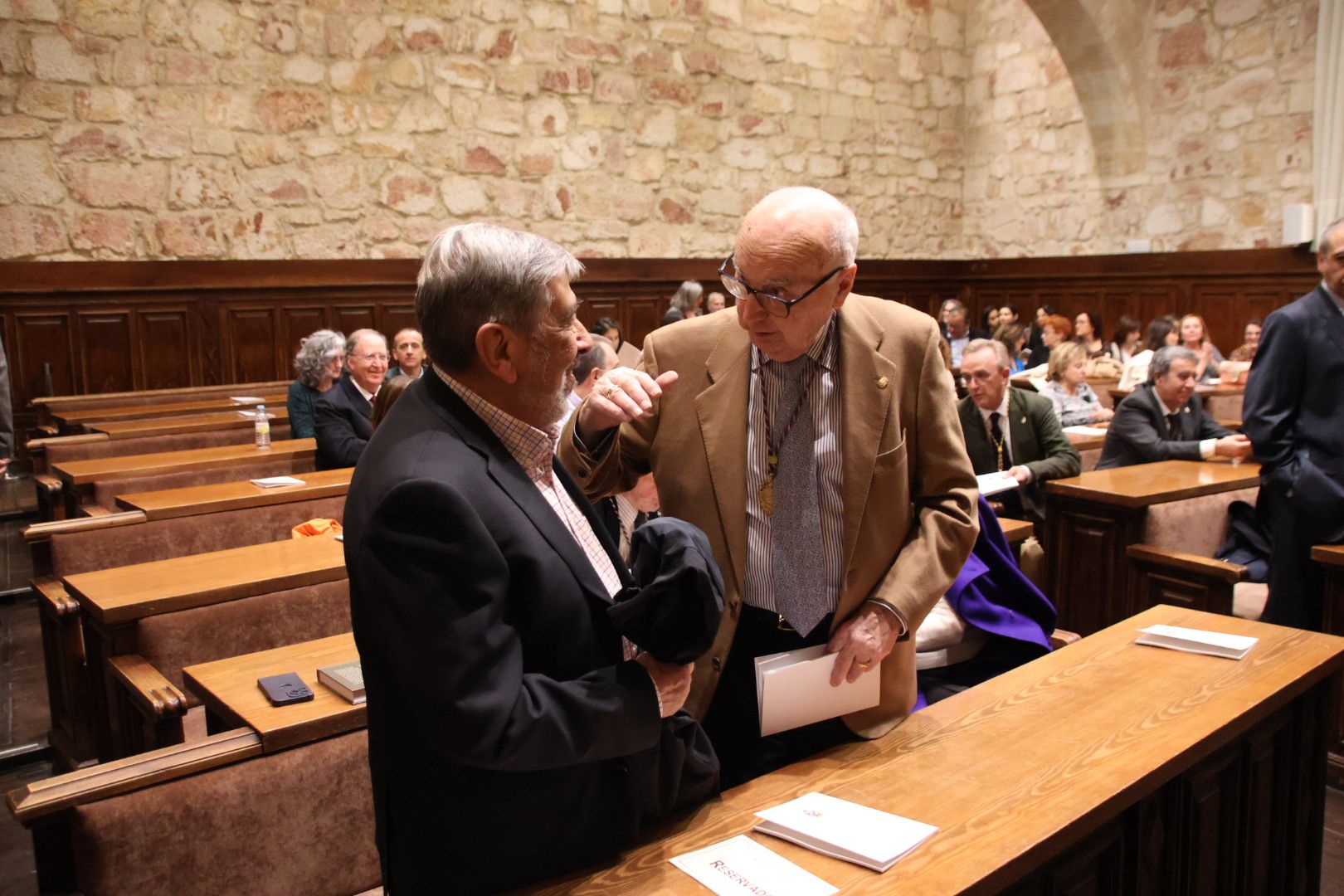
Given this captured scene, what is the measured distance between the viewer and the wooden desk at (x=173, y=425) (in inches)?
217

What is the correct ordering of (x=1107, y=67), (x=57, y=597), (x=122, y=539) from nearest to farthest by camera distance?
(x=57, y=597), (x=122, y=539), (x=1107, y=67)

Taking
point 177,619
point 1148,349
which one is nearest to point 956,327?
point 1148,349

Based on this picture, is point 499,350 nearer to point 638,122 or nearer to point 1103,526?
point 1103,526

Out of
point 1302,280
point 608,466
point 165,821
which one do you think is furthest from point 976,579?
point 1302,280

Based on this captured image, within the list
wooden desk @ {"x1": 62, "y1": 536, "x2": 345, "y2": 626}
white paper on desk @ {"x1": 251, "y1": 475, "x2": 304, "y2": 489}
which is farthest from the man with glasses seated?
white paper on desk @ {"x1": 251, "y1": 475, "x2": 304, "y2": 489}

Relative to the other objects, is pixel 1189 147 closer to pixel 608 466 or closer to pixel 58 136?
pixel 58 136

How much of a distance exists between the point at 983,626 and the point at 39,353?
796 cm

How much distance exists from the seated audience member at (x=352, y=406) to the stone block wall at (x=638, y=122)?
12.0 ft

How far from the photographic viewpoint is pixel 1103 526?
13.4ft

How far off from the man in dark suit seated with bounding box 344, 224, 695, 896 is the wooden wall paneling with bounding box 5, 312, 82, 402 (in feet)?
26.5

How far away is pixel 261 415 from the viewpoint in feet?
17.1

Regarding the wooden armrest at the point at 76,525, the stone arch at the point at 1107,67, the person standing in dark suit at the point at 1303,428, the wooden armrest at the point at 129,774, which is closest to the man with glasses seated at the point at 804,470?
the wooden armrest at the point at 129,774

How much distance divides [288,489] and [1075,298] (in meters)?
10.3

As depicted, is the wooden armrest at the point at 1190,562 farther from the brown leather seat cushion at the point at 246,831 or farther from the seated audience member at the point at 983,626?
the brown leather seat cushion at the point at 246,831
